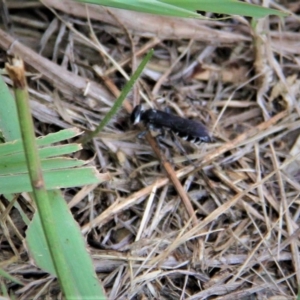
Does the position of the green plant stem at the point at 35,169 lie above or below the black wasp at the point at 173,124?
below

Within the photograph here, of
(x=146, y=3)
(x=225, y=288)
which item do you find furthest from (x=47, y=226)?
(x=225, y=288)

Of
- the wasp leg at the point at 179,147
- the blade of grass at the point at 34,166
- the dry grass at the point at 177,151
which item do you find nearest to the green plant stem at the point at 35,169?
the blade of grass at the point at 34,166

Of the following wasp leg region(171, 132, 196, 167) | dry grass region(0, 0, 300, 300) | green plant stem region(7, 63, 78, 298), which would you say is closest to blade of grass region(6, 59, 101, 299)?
green plant stem region(7, 63, 78, 298)

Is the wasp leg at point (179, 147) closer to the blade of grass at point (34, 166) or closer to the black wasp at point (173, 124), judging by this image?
the black wasp at point (173, 124)

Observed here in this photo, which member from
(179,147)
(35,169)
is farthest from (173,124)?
(35,169)

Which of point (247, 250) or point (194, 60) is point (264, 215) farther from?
point (194, 60)
